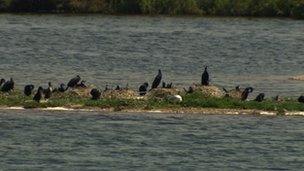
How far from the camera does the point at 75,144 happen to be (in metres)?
41.7

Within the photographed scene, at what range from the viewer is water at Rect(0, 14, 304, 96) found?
62.2 meters

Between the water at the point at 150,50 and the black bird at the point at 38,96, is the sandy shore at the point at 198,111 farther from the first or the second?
the water at the point at 150,50

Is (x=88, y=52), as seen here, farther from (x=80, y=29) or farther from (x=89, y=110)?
(x=89, y=110)

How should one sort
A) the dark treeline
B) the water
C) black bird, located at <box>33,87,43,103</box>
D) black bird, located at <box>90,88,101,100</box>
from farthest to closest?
the dark treeline
the water
black bird, located at <box>90,88,101,100</box>
black bird, located at <box>33,87,43,103</box>

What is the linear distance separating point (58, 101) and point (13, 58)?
23737mm

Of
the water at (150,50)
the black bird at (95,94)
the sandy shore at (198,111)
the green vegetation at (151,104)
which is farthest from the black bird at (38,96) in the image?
the water at (150,50)

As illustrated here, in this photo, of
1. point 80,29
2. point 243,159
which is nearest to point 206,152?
point 243,159

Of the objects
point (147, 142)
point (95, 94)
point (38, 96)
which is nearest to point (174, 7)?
point (95, 94)

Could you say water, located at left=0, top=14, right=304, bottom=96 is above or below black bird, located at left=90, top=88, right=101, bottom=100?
below

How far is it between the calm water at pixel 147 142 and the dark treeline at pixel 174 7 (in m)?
67.2

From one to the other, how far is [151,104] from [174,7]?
221 ft

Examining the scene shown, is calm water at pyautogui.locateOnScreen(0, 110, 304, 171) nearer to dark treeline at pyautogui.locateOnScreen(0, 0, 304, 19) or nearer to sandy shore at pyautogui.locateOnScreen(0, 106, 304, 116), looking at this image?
sandy shore at pyautogui.locateOnScreen(0, 106, 304, 116)

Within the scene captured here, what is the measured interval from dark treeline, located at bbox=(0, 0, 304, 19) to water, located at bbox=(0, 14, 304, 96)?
12.0ft

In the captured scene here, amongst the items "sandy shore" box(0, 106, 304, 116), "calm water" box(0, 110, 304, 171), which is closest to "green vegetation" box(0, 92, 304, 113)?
"sandy shore" box(0, 106, 304, 116)
